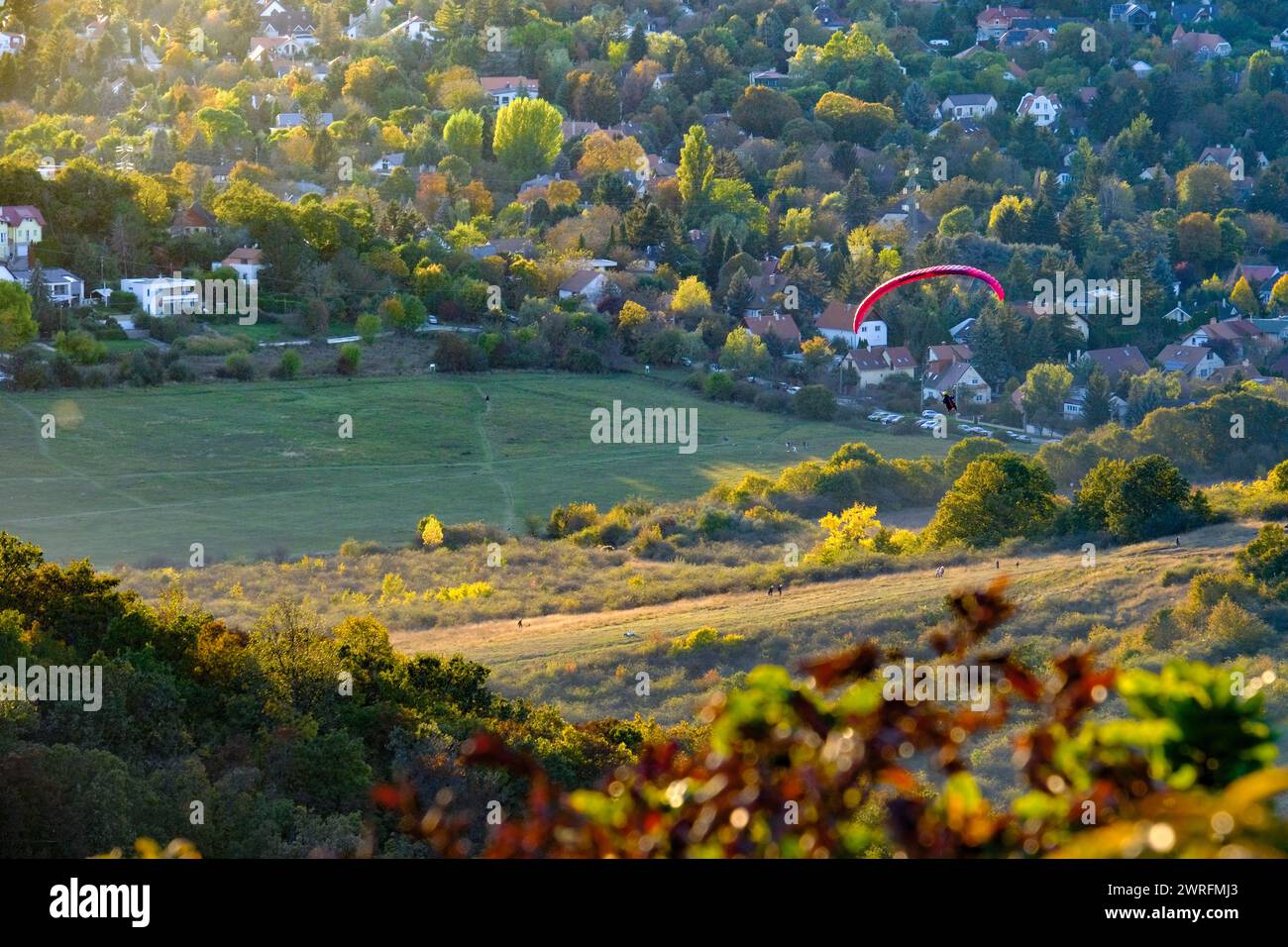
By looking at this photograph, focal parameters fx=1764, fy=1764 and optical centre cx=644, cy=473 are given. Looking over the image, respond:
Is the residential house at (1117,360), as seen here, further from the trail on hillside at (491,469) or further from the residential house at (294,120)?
the residential house at (294,120)

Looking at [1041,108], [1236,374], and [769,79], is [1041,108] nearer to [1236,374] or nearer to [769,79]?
[769,79]

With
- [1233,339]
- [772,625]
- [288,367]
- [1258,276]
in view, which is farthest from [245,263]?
[1258,276]

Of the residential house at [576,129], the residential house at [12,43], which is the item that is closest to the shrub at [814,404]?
the residential house at [576,129]

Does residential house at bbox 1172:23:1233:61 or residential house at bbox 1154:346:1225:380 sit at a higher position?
residential house at bbox 1172:23:1233:61

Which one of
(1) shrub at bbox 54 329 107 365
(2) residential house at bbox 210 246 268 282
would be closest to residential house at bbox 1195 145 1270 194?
(2) residential house at bbox 210 246 268 282

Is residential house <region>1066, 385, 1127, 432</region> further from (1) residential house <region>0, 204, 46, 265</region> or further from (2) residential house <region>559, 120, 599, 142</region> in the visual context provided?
(2) residential house <region>559, 120, 599, 142</region>

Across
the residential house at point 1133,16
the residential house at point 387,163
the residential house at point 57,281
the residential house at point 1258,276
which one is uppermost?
the residential house at point 1133,16
